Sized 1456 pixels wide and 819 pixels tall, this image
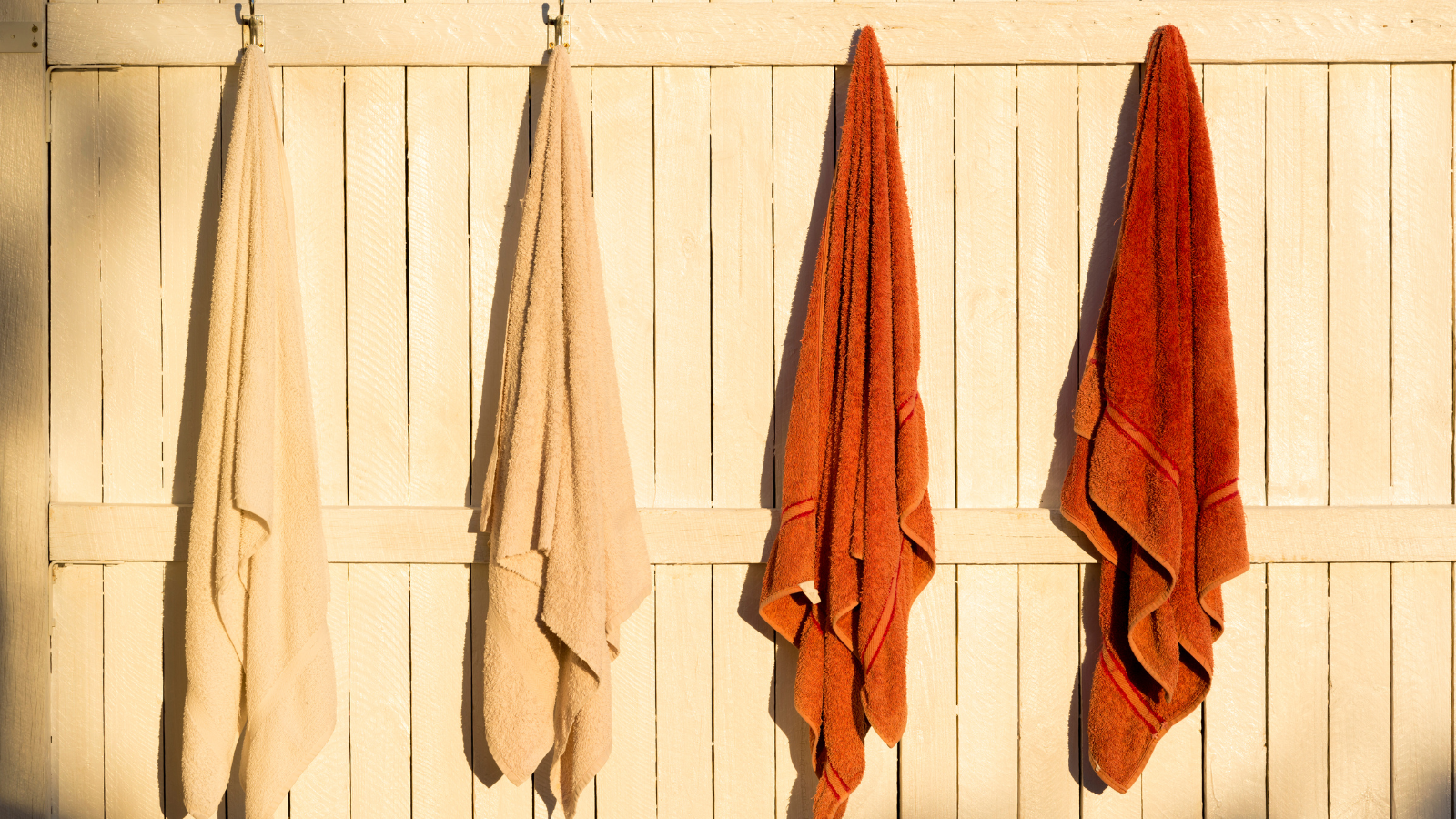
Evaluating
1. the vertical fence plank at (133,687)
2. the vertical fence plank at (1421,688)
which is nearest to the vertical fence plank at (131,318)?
the vertical fence plank at (133,687)

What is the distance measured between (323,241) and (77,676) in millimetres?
976

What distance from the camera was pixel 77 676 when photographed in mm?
1835

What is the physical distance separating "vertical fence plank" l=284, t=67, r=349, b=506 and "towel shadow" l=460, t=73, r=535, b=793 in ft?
0.88

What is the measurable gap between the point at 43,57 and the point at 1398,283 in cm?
263

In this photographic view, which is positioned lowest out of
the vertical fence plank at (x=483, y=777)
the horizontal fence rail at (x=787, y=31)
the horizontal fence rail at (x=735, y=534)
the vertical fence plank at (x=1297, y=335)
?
the vertical fence plank at (x=483, y=777)

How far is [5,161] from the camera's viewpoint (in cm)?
182

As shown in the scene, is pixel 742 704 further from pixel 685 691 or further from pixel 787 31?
pixel 787 31

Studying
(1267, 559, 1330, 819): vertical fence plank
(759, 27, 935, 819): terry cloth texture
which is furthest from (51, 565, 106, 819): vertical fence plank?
(1267, 559, 1330, 819): vertical fence plank

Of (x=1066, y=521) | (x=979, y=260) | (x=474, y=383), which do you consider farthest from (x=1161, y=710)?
(x=474, y=383)

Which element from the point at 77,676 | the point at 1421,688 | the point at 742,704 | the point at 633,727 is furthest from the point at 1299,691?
the point at 77,676

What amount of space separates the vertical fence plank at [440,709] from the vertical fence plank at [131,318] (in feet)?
1.92

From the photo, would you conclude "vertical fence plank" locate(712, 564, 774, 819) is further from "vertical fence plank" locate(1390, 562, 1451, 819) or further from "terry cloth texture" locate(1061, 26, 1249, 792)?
"vertical fence plank" locate(1390, 562, 1451, 819)

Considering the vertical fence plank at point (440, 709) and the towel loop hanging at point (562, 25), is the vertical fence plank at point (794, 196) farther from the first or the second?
the vertical fence plank at point (440, 709)

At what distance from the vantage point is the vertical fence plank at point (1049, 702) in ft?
5.94
